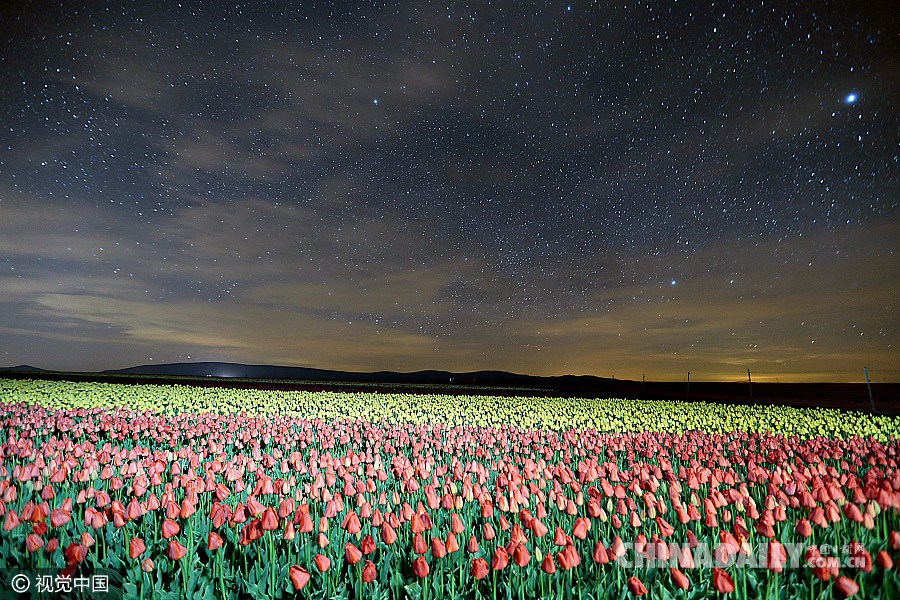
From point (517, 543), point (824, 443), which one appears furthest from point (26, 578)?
point (824, 443)

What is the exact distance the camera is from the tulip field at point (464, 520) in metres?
3.12

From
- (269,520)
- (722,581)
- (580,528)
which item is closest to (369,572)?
(269,520)

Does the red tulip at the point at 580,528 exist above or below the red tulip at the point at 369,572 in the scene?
above

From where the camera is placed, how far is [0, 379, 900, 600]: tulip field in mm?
3115

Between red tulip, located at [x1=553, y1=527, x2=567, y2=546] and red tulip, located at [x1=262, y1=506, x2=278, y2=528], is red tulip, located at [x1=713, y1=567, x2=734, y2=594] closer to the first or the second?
red tulip, located at [x1=553, y1=527, x2=567, y2=546]

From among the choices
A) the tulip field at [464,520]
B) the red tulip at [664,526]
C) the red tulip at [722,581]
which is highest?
the red tulip at [664,526]

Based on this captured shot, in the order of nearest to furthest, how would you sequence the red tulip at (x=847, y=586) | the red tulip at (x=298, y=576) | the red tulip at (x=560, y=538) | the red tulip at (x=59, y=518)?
the red tulip at (x=847, y=586), the red tulip at (x=298, y=576), the red tulip at (x=560, y=538), the red tulip at (x=59, y=518)

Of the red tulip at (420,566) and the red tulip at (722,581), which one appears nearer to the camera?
the red tulip at (722,581)

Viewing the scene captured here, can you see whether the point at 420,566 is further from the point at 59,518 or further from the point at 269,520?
the point at 59,518

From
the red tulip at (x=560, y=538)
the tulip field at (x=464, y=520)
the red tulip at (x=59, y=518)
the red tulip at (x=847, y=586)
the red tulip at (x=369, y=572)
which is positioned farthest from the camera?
the red tulip at (x=59, y=518)

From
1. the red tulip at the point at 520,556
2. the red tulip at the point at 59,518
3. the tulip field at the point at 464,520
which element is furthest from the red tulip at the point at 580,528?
the red tulip at the point at 59,518

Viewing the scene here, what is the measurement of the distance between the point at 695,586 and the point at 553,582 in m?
0.79

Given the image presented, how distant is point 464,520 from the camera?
14.7 feet

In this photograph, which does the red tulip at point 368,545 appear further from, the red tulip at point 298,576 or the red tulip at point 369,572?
the red tulip at point 298,576
